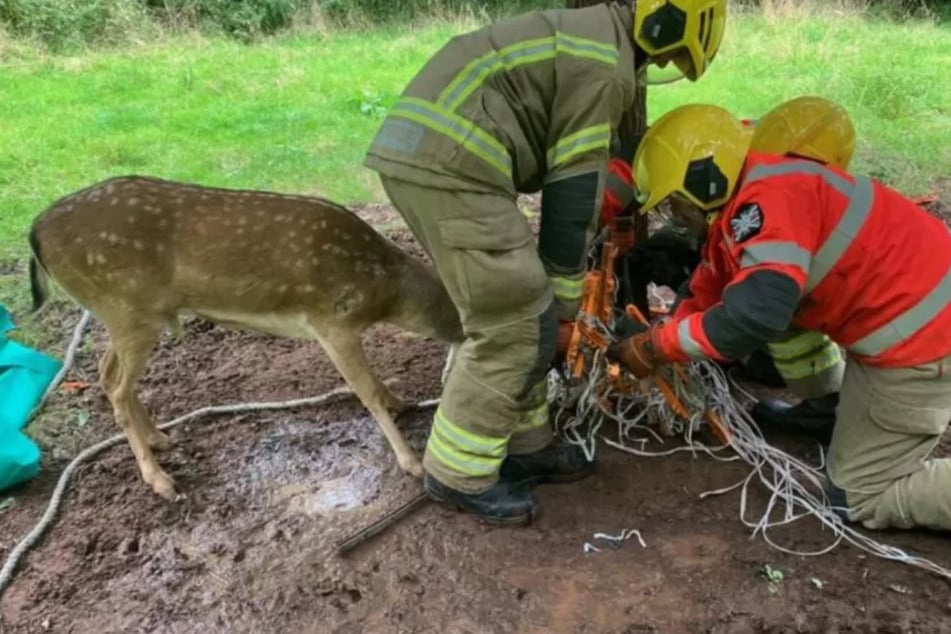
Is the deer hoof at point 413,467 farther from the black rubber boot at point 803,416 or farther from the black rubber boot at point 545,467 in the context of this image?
the black rubber boot at point 803,416

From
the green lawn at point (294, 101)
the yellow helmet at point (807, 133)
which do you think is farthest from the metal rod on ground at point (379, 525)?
the green lawn at point (294, 101)

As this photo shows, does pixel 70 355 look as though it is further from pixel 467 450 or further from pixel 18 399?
pixel 467 450

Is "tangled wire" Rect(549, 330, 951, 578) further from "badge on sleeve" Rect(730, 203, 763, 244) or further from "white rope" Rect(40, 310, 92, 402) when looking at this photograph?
"white rope" Rect(40, 310, 92, 402)

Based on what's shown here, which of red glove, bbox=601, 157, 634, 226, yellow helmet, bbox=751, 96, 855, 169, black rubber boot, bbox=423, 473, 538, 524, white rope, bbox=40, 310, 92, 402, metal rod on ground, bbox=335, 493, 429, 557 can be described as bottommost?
white rope, bbox=40, 310, 92, 402

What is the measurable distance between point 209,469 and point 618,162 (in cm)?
230

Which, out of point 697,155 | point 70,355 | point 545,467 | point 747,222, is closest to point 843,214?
point 747,222

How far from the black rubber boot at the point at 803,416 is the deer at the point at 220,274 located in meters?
1.48

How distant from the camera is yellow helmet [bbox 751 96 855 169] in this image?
379cm

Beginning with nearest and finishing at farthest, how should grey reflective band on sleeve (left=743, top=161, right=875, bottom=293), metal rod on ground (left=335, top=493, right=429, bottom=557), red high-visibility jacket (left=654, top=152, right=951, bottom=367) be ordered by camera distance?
red high-visibility jacket (left=654, top=152, right=951, bottom=367), grey reflective band on sleeve (left=743, top=161, right=875, bottom=293), metal rod on ground (left=335, top=493, right=429, bottom=557)

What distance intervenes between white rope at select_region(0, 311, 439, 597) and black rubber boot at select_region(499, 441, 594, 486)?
800 mm

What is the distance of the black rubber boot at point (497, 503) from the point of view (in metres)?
3.80

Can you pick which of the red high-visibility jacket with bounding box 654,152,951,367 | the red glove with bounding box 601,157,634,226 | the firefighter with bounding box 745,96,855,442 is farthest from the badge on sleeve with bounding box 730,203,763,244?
the red glove with bounding box 601,157,634,226

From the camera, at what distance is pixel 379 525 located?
151 inches

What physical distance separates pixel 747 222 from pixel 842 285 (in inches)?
18.2
